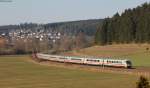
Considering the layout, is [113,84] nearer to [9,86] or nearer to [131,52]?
[9,86]

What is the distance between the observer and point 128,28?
167 meters

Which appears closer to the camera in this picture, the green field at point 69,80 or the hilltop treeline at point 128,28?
the green field at point 69,80

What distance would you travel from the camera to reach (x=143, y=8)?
175500 mm

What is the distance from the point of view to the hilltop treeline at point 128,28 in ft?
516

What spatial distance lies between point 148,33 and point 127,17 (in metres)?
24.3

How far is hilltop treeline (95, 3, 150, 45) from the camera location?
157 meters

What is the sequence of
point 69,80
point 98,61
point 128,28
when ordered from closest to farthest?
point 69,80 < point 98,61 < point 128,28

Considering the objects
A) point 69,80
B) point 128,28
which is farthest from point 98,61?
point 128,28

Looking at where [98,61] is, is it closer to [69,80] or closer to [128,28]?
[69,80]

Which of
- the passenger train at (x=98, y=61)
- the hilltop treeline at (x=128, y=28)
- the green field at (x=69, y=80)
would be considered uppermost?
the hilltop treeline at (x=128, y=28)

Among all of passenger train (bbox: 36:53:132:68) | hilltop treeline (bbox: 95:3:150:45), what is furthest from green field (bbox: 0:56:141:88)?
hilltop treeline (bbox: 95:3:150:45)

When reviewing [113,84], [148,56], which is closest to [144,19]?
[148,56]

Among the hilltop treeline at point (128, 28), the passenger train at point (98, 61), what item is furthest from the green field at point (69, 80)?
the hilltop treeline at point (128, 28)

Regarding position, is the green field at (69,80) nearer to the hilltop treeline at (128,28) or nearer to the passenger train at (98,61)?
the passenger train at (98,61)
